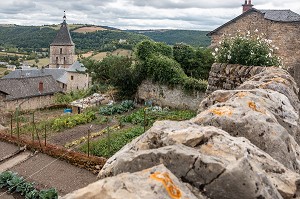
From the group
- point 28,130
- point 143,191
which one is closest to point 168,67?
point 28,130

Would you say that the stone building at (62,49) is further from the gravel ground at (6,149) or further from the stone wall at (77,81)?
the gravel ground at (6,149)

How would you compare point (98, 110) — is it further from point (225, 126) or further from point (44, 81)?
point (44, 81)

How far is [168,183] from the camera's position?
195cm

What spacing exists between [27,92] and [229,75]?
32684 mm

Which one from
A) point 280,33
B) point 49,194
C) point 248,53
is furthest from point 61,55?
point 248,53

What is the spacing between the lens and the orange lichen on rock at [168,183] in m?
1.89

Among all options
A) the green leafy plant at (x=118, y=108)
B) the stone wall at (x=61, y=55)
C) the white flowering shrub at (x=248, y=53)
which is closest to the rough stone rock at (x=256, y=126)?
the white flowering shrub at (x=248, y=53)

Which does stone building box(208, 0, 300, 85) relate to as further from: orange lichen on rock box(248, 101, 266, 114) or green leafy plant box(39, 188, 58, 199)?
orange lichen on rock box(248, 101, 266, 114)

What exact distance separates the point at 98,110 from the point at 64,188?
34.5 ft

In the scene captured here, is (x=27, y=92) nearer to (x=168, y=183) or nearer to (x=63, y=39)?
(x=168, y=183)

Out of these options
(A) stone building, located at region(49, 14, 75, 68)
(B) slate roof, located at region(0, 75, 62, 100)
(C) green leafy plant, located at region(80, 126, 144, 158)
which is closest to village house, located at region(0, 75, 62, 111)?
(B) slate roof, located at region(0, 75, 62, 100)

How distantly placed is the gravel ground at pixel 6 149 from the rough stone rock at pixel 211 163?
12.7 m

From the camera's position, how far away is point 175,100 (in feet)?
64.8

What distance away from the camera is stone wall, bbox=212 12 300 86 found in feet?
42.4
